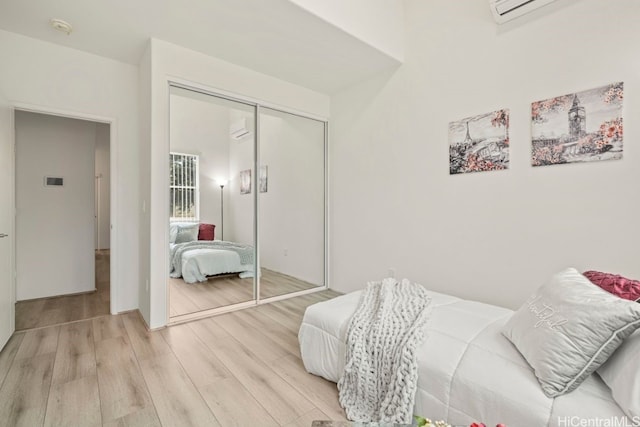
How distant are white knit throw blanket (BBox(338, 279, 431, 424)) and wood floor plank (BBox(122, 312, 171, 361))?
1.51m

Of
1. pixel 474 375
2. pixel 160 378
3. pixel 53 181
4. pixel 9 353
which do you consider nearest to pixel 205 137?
pixel 53 181

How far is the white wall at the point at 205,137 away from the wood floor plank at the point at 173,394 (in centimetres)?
149

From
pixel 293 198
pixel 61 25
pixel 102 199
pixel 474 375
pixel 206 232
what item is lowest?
pixel 474 375

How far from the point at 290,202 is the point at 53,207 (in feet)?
9.48

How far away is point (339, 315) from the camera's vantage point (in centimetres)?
201

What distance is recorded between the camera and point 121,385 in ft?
6.38

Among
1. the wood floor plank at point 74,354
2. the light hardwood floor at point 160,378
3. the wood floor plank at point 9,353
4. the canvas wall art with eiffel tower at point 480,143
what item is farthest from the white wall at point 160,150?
the canvas wall art with eiffel tower at point 480,143

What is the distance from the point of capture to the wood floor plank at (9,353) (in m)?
2.09

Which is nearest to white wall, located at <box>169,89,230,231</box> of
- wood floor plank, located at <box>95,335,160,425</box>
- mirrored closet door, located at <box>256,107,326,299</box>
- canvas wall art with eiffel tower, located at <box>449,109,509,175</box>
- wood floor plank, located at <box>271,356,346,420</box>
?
mirrored closet door, located at <box>256,107,326,299</box>

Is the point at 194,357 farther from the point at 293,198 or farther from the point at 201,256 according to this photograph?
the point at 293,198

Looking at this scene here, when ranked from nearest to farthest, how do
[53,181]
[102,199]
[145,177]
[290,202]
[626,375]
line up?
[626,375] < [145,177] < [53,181] < [290,202] < [102,199]

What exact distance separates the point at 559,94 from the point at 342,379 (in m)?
Answer: 2.49

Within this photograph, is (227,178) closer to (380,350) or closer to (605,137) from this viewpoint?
(380,350)

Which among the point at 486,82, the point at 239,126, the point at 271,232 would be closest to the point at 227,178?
the point at 239,126
